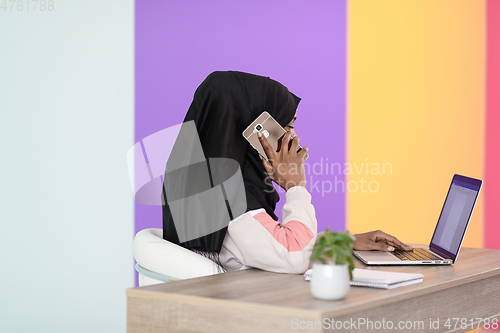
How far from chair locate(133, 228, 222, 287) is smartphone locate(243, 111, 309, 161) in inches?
17.1

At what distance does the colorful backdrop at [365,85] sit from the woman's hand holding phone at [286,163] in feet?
4.82

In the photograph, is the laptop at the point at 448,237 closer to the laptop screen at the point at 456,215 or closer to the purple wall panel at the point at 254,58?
the laptop screen at the point at 456,215

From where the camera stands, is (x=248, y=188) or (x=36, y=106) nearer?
(x=248, y=188)

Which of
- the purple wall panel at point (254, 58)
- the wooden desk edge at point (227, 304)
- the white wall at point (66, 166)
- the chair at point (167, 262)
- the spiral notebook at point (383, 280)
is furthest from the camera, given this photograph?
the purple wall panel at point (254, 58)

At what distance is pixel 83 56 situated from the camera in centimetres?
288

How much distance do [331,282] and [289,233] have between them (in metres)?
0.43

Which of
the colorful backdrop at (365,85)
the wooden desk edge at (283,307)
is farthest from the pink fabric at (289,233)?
the colorful backdrop at (365,85)

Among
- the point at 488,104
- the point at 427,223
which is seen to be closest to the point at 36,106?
the point at 427,223

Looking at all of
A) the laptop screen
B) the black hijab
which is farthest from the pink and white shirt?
the laptop screen

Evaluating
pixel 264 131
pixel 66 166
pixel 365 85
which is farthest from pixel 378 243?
pixel 365 85

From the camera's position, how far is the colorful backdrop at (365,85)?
9.98 feet

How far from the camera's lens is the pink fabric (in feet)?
4.54

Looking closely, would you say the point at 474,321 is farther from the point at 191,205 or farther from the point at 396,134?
the point at 396,134

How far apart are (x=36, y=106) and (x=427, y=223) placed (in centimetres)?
283
